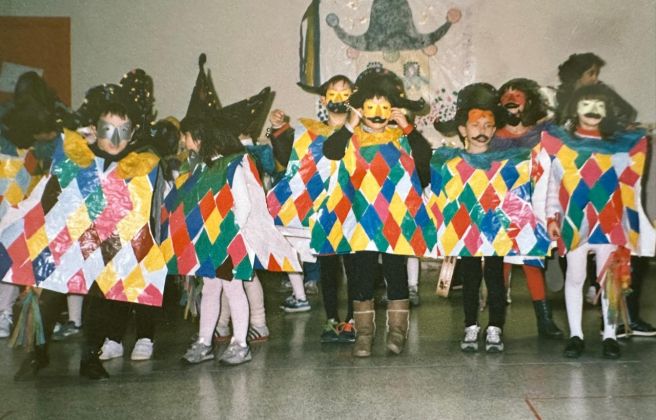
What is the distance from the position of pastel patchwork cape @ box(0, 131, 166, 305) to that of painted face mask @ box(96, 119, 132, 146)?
10 centimetres

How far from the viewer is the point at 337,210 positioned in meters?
4.39

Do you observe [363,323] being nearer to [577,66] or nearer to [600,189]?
[600,189]

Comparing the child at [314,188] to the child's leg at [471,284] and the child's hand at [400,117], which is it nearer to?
the child's hand at [400,117]

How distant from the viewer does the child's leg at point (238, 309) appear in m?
4.29

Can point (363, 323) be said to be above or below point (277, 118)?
below

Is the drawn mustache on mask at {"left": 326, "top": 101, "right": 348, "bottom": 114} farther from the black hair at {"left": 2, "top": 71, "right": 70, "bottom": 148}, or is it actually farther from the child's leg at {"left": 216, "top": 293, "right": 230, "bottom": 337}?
the black hair at {"left": 2, "top": 71, "right": 70, "bottom": 148}

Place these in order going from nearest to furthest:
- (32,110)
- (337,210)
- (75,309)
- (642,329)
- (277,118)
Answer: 1. (337,210)
2. (32,110)
3. (642,329)
4. (75,309)
5. (277,118)

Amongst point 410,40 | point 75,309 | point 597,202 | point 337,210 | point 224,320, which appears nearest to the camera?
point 597,202

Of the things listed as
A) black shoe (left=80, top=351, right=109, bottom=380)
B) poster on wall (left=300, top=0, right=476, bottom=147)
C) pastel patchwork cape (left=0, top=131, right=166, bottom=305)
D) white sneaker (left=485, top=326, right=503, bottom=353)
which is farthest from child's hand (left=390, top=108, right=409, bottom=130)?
poster on wall (left=300, top=0, right=476, bottom=147)

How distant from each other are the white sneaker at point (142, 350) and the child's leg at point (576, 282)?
8.08ft

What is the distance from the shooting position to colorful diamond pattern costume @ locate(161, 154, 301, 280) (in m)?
4.23

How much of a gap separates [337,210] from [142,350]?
142 cm

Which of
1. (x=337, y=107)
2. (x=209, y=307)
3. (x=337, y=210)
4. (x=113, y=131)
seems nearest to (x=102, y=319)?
(x=209, y=307)

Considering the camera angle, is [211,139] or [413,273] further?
[413,273]
